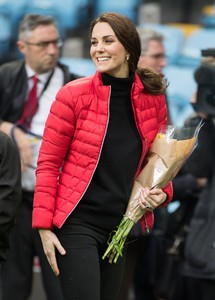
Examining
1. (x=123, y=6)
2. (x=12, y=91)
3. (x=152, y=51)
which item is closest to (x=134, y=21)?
(x=123, y=6)

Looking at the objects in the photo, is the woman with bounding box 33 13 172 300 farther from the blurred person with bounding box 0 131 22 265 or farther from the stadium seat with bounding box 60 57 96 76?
the stadium seat with bounding box 60 57 96 76

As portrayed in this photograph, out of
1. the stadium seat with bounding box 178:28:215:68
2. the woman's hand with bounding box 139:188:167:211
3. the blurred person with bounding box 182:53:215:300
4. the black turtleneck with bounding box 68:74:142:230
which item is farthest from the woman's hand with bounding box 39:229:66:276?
the stadium seat with bounding box 178:28:215:68

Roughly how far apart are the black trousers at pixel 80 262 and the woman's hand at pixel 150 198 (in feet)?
0.74

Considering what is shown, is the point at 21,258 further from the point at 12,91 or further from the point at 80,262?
the point at 80,262

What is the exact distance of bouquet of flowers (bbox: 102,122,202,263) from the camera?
4133mm

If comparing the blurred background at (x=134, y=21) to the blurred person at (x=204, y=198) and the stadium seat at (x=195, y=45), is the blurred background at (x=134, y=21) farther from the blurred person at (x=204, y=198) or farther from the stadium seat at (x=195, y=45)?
the blurred person at (x=204, y=198)

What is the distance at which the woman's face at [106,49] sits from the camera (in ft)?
13.4

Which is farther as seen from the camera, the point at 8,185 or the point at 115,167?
the point at 8,185

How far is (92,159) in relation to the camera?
4.08m

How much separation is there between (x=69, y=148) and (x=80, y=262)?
1.64ft

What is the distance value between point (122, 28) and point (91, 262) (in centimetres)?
101

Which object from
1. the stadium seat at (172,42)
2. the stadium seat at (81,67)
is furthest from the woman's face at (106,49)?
the stadium seat at (172,42)

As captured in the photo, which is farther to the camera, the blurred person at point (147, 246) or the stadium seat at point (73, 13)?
the stadium seat at point (73, 13)

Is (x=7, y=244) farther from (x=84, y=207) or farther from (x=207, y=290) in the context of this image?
(x=207, y=290)
